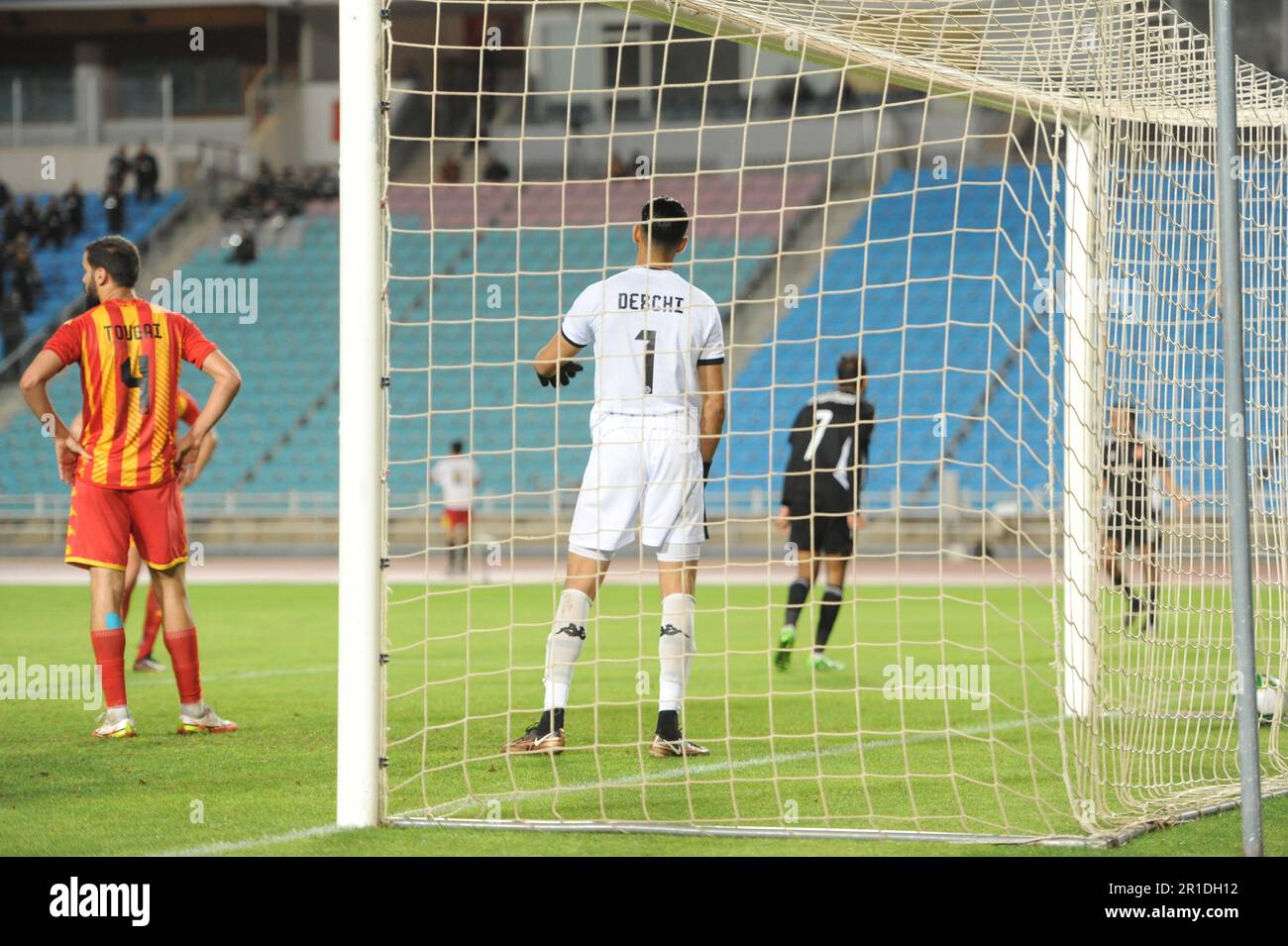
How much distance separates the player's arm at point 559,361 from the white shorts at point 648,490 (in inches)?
9.7

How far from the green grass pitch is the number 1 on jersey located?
82cm

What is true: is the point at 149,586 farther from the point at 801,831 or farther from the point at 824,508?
the point at 801,831

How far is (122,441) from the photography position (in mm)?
7000

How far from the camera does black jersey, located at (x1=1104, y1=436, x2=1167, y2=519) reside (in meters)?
5.76

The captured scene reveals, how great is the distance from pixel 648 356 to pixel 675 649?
3.83ft

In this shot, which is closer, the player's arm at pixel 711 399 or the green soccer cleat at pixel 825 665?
the player's arm at pixel 711 399

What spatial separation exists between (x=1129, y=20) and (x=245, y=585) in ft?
47.4

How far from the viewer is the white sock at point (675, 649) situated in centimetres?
619

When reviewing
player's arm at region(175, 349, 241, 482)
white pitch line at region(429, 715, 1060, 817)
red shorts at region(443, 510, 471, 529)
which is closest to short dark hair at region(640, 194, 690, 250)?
player's arm at region(175, 349, 241, 482)

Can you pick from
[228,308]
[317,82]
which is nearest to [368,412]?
[228,308]

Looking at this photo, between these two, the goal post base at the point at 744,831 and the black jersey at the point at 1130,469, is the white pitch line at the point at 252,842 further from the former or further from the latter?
the black jersey at the point at 1130,469

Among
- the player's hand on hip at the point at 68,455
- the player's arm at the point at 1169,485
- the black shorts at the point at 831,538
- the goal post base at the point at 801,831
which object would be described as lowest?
the goal post base at the point at 801,831

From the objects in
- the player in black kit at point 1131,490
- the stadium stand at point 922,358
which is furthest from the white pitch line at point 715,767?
the stadium stand at point 922,358

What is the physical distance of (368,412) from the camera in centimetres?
506
